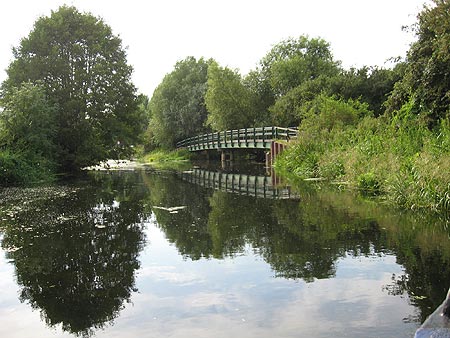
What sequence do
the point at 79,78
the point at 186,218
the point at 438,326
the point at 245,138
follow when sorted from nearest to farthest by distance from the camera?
the point at 438,326
the point at 186,218
the point at 79,78
the point at 245,138

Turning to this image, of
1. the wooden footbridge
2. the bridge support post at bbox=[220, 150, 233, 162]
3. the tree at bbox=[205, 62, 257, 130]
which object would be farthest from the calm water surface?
the tree at bbox=[205, 62, 257, 130]

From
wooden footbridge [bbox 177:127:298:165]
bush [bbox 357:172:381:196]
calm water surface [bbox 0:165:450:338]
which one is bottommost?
calm water surface [bbox 0:165:450:338]

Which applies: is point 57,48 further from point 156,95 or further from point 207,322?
point 207,322

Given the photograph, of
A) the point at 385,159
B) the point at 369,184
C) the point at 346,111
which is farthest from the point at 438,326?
the point at 346,111

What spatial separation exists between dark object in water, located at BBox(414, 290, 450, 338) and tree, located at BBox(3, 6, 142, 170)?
23.7 meters

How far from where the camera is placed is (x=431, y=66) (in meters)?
12.8

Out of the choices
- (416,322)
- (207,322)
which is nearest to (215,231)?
(207,322)

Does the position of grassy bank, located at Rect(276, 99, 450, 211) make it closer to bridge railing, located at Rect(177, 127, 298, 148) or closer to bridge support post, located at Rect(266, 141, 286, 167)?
bridge support post, located at Rect(266, 141, 286, 167)

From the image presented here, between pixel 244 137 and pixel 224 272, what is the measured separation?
26.6 meters

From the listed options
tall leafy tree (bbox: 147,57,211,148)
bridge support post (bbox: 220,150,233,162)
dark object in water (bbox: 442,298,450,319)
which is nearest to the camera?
dark object in water (bbox: 442,298,450,319)

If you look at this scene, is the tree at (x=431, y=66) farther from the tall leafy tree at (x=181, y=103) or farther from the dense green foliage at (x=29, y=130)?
the tall leafy tree at (x=181, y=103)

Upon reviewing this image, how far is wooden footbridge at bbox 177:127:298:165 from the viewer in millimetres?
26431

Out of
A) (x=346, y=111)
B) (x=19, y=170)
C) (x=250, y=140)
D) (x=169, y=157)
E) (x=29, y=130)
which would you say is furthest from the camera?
(x=169, y=157)

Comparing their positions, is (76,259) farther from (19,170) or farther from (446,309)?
(19,170)
